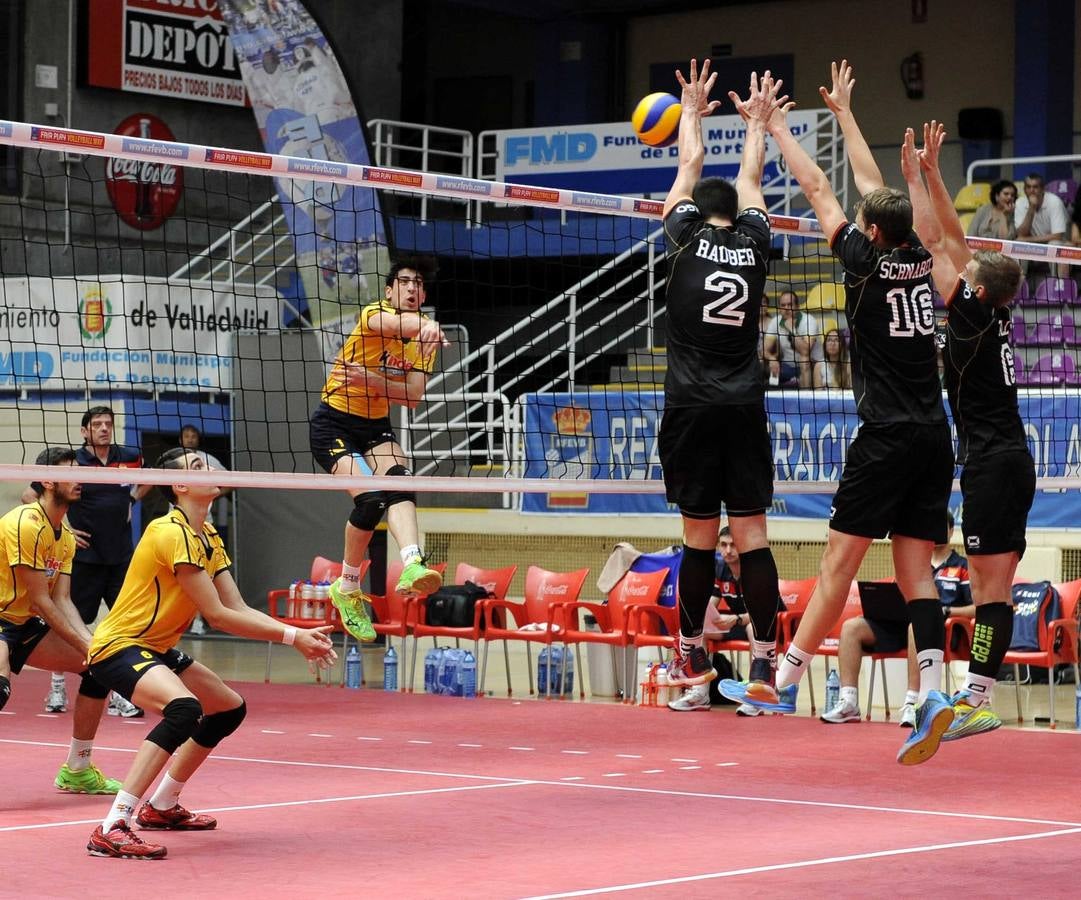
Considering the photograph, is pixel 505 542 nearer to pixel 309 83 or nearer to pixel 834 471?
pixel 834 471

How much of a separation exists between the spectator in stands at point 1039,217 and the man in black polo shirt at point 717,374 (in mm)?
10998

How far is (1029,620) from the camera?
12109mm

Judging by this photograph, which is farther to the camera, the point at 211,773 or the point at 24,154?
the point at 24,154

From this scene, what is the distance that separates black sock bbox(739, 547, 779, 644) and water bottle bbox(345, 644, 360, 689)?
24.0 feet

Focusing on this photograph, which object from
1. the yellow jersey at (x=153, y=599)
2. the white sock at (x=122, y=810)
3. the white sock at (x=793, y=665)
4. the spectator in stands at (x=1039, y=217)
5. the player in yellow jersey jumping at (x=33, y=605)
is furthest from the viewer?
the spectator in stands at (x=1039, y=217)

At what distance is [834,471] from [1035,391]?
1.69m

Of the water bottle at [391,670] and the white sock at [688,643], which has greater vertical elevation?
the white sock at [688,643]

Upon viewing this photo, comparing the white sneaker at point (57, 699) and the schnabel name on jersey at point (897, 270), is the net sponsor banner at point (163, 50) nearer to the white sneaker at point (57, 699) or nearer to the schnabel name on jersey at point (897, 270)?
the white sneaker at point (57, 699)

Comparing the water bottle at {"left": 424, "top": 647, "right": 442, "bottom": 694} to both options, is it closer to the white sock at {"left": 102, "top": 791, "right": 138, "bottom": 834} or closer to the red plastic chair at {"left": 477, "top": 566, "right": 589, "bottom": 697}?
the red plastic chair at {"left": 477, "top": 566, "right": 589, "bottom": 697}

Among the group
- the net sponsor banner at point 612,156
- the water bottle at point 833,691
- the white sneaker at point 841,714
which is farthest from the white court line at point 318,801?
the net sponsor banner at point 612,156

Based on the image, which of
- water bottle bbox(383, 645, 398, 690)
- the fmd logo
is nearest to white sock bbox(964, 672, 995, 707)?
water bottle bbox(383, 645, 398, 690)

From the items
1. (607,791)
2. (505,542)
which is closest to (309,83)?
(505,542)

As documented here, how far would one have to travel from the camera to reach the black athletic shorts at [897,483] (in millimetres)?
7395

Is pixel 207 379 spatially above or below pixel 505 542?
above
